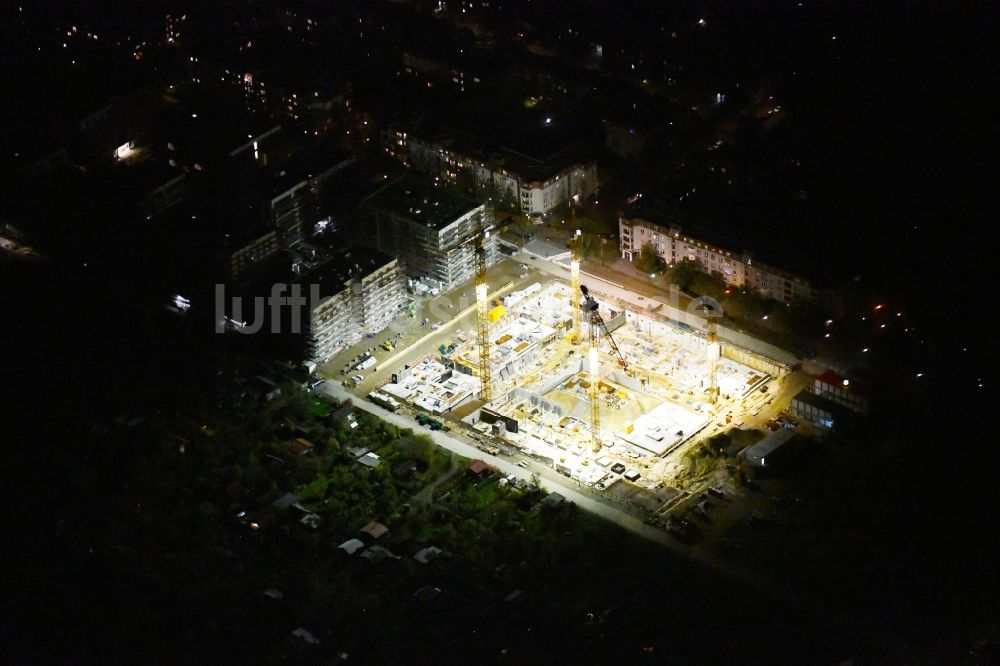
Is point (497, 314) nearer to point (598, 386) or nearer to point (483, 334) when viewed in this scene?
point (483, 334)

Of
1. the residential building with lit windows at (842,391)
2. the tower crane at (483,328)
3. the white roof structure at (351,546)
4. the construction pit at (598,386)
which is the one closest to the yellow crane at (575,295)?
the construction pit at (598,386)

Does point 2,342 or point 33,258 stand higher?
point 33,258

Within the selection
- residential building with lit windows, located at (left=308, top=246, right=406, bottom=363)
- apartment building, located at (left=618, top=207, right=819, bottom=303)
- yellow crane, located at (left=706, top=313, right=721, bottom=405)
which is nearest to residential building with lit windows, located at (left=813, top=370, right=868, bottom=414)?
yellow crane, located at (left=706, top=313, right=721, bottom=405)

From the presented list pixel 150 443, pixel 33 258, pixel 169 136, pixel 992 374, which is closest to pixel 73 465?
pixel 150 443

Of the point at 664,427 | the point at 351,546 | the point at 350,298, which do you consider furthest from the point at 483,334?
the point at 351,546

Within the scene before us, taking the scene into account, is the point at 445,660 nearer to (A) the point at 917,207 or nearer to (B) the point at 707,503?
(B) the point at 707,503
